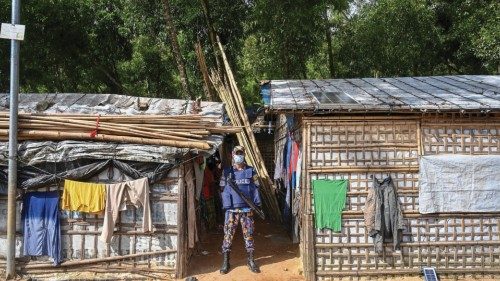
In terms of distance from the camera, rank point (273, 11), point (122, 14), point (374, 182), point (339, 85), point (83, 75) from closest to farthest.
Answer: point (374, 182), point (339, 85), point (273, 11), point (122, 14), point (83, 75)

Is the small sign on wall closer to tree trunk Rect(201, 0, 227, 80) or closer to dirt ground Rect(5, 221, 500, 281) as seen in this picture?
dirt ground Rect(5, 221, 500, 281)

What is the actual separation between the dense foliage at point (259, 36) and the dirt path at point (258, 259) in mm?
6465

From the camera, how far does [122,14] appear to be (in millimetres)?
15031

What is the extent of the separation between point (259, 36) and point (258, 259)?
9127 mm

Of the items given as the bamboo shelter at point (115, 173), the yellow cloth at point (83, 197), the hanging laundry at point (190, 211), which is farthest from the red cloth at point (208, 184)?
the yellow cloth at point (83, 197)

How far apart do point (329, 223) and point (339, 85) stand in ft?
10.6

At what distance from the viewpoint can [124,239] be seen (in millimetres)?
6789

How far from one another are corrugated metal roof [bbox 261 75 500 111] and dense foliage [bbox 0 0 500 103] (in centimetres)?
469

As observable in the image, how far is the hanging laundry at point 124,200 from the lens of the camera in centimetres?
657

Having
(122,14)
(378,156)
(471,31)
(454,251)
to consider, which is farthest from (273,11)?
(454,251)

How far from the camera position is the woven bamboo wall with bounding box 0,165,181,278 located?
675cm

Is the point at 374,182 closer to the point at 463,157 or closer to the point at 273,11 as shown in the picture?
the point at 463,157

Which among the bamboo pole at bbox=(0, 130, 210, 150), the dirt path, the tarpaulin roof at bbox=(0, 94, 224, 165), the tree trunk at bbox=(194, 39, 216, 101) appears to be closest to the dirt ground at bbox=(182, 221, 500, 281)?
the dirt path

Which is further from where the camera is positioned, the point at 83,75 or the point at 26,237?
the point at 83,75
